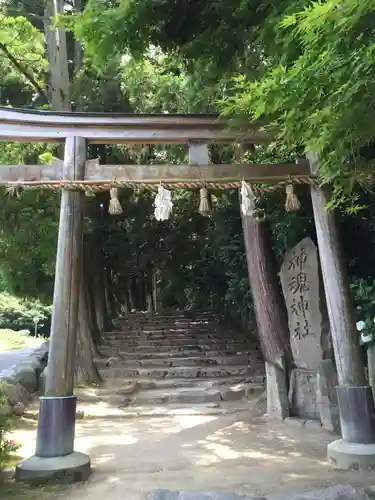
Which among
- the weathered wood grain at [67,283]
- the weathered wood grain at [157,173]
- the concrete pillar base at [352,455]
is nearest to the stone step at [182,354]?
the concrete pillar base at [352,455]

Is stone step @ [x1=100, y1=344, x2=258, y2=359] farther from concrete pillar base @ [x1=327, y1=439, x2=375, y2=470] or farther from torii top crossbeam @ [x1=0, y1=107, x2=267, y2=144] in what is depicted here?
torii top crossbeam @ [x1=0, y1=107, x2=267, y2=144]

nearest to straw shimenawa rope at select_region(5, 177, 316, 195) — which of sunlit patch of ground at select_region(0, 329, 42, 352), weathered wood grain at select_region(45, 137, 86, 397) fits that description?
weathered wood grain at select_region(45, 137, 86, 397)

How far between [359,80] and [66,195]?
11.6 feet

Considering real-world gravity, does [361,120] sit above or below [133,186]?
below

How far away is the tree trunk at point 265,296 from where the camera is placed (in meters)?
7.92

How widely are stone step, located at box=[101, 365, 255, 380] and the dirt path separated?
251cm

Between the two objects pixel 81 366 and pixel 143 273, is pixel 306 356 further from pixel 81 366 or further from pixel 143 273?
pixel 143 273

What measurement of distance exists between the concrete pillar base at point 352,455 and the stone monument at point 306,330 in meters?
1.84

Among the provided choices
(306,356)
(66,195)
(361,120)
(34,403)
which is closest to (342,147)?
(361,120)

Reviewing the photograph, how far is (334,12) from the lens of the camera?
2.67m

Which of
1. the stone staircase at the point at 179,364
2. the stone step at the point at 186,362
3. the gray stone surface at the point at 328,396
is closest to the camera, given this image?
the gray stone surface at the point at 328,396

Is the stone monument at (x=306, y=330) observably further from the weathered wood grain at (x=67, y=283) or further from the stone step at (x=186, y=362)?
the stone step at (x=186, y=362)

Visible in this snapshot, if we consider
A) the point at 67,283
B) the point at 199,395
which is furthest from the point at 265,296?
the point at 67,283

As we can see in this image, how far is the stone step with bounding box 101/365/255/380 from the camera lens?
34.8ft
